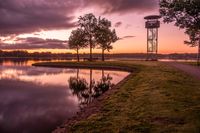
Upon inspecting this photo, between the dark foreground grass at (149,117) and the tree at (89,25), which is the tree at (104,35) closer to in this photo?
the tree at (89,25)

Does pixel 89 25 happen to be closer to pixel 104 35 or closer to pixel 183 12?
pixel 104 35

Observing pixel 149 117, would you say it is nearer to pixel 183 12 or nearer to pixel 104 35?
pixel 183 12

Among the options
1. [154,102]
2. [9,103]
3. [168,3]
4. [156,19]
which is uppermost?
[156,19]

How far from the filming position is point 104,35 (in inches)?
3819

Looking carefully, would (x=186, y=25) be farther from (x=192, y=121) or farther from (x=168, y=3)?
(x=192, y=121)

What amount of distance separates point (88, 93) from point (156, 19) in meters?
56.2

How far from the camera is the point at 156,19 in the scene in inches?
3184

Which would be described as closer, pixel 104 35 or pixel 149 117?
pixel 149 117

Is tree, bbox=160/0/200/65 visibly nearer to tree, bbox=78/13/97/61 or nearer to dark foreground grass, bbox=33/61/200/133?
dark foreground grass, bbox=33/61/200/133

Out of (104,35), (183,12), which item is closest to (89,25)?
(104,35)

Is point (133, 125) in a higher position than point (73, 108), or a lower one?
higher

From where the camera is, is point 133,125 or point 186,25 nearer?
point 133,125

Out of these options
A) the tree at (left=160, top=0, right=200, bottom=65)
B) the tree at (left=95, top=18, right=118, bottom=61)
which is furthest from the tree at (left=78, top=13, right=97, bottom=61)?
the tree at (left=160, top=0, right=200, bottom=65)

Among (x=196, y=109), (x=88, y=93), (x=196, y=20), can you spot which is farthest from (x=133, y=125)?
(x=88, y=93)
